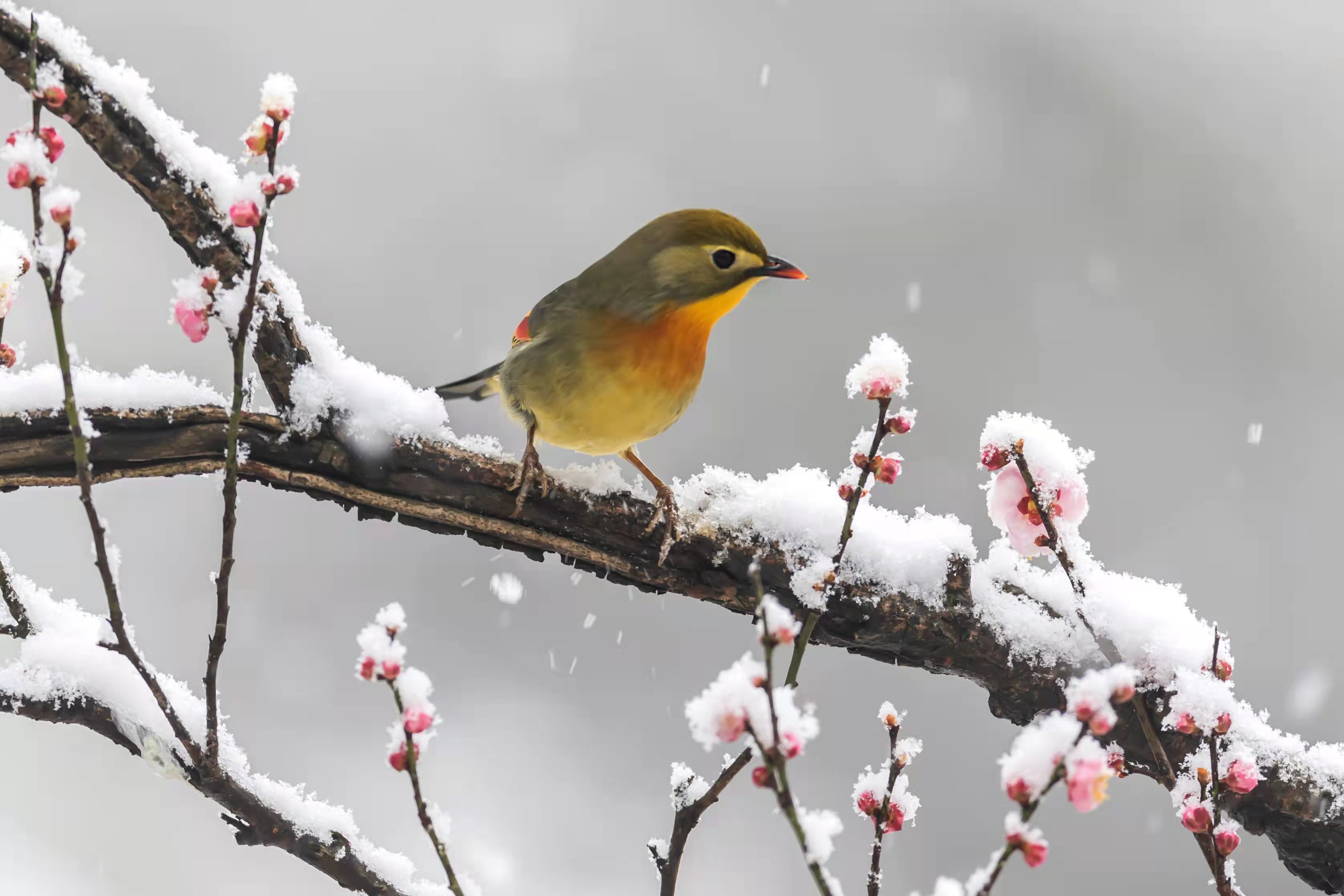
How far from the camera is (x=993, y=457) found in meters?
1.50

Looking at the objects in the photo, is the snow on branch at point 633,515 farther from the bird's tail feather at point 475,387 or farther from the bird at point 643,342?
the bird's tail feather at point 475,387

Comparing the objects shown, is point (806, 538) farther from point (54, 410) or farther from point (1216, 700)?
point (54, 410)

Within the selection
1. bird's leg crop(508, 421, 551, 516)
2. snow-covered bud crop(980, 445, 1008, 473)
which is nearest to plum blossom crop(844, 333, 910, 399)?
snow-covered bud crop(980, 445, 1008, 473)

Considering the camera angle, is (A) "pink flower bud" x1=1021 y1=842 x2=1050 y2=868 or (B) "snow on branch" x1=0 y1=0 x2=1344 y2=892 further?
(B) "snow on branch" x1=0 y1=0 x2=1344 y2=892

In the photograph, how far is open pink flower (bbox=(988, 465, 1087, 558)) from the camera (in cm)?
Answer: 157

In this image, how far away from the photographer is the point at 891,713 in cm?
130

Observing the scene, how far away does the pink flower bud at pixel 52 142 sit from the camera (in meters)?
1.10

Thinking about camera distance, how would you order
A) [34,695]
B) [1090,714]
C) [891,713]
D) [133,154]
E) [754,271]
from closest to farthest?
[1090,714] → [891,713] → [34,695] → [133,154] → [754,271]

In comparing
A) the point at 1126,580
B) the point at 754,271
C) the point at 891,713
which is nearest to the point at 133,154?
the point at 754,271

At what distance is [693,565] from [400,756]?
3.34 feet

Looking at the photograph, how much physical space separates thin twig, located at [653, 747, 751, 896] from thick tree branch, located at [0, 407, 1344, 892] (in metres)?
0.67

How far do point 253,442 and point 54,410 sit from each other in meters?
0.32

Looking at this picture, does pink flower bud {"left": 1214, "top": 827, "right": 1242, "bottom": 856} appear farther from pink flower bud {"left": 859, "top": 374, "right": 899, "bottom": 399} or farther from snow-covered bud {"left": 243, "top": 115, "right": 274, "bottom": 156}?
snow-covered bud {"left": 243, "top": 115, "right": 274, "bottom": 156}

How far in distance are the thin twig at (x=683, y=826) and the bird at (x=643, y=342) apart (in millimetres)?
683
